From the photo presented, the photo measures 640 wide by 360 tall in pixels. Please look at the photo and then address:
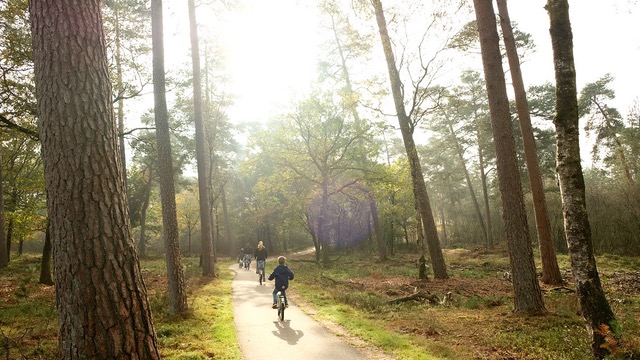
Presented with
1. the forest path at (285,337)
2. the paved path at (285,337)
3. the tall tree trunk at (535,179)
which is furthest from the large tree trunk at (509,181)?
the tall tree trunk at (535,179)

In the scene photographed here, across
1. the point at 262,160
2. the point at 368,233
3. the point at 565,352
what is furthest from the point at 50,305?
the point at 368,233

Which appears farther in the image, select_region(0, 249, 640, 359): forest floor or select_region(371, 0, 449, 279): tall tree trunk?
select_region(371, 0, 449, 279): tall tree trunk

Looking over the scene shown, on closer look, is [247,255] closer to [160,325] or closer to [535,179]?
[160,325]

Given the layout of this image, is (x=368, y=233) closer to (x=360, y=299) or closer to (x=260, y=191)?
(x=260, y=191)

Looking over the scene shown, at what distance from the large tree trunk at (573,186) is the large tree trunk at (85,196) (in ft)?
19.7

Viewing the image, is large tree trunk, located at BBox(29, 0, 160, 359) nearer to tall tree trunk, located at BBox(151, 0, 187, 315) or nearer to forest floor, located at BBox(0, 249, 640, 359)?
forest floor, located at BBox(0, 249, 640, 359)

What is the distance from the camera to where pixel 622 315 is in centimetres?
773

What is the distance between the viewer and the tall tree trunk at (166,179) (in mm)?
9789

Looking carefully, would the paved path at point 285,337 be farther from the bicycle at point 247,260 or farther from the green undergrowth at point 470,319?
the bicycle at point 247,260

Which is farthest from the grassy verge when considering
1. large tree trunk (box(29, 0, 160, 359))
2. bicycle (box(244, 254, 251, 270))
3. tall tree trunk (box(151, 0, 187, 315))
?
bicycle (box(244, 254, 251, 270))

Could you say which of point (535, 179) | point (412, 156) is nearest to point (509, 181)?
point (535, 179)

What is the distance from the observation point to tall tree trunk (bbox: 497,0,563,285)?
12.2 metres

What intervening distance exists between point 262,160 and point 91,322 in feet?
69.3

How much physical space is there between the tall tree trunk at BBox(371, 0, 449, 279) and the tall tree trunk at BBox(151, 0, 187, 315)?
895 centimetres
